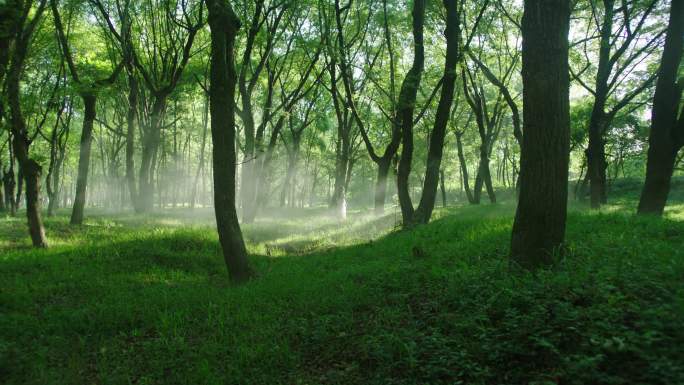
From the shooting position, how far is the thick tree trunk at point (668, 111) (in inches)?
354

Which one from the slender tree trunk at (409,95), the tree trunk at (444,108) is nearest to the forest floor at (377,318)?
the tree trunk at (444,108)

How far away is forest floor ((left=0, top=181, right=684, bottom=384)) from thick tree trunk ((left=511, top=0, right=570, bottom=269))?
1.60 feet

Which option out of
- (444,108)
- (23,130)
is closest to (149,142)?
(23,130)

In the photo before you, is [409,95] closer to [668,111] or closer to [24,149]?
[668,111]

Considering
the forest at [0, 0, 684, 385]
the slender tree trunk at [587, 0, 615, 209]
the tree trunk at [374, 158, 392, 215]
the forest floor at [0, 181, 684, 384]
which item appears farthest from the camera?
the tree trunk at [374, 158, 392, 215]

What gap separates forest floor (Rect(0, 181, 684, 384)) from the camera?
134 inches

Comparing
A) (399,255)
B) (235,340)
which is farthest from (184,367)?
(399,255)

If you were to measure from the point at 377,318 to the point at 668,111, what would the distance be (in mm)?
8967

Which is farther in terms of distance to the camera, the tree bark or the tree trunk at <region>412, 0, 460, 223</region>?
the tree trunk at <region>412, 0, 460, 223</region>

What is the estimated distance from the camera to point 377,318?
17.0ft

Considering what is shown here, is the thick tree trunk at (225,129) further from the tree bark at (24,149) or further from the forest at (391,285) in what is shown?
the tree bark at (24,149)

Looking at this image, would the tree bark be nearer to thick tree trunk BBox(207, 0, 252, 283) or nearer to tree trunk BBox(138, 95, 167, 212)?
thick tree trunk BBox(207, 0, 252, 283)

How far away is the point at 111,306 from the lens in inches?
249

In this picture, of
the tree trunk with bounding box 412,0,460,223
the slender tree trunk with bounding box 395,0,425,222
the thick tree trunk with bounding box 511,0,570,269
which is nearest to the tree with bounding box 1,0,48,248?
the slender tree trunk with bounding box 395,0,425,222
